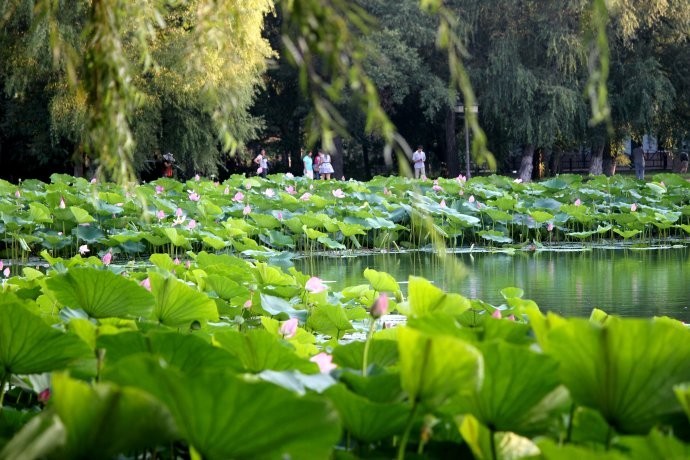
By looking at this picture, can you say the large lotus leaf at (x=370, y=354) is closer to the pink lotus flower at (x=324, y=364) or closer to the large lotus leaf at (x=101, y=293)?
the pink lotus flower at (x=324, y=364)

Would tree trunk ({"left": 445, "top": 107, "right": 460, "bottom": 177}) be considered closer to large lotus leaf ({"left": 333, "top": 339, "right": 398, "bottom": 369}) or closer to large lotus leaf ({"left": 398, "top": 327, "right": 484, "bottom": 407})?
large lotus leaf ({"left": 333, "top": 339, "right": 398, "bottom": 369})

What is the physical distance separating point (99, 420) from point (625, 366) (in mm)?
335

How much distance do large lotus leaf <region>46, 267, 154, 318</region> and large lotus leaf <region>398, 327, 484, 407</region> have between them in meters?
0.73

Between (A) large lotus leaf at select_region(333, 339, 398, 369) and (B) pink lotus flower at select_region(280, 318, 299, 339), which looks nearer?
(A) large lotus leaf at select_region(333, 339, 398, 369)

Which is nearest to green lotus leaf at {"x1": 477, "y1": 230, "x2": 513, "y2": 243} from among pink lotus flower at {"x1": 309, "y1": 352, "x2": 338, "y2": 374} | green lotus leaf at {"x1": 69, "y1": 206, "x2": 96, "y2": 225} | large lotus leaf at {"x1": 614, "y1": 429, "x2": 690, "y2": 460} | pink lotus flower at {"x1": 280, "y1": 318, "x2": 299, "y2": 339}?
green lotus leaf at {"x1": 69, "y1": 206, "x2": 96, "y2": 225}

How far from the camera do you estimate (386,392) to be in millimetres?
800

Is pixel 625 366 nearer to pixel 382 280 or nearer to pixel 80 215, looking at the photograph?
pixel 382 280

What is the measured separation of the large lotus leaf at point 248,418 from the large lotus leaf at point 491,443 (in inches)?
4.4

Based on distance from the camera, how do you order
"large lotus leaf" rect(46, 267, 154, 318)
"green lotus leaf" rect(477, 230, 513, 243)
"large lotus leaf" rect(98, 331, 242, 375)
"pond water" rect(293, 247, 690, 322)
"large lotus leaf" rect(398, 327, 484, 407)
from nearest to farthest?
"large lotus leaf" rect(398, 327, 484, 407), "large lotus leaf" rect(98, 331, 242, 375), "large lotus leaf" rect(46, 267, 154, 318), "pond water" rect(293, 247, 690, 322), "green lotus leaf" rect(477, 230, 513, 243)

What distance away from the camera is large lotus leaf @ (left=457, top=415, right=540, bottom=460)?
0.70 metres

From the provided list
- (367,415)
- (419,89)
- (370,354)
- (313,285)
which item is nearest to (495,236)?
(313,285)

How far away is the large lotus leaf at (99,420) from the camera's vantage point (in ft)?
1.98

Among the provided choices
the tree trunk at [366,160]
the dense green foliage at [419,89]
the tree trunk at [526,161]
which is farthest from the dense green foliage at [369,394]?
Answer: the tree trunk at [366,160]

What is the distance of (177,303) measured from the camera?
1481 mm
